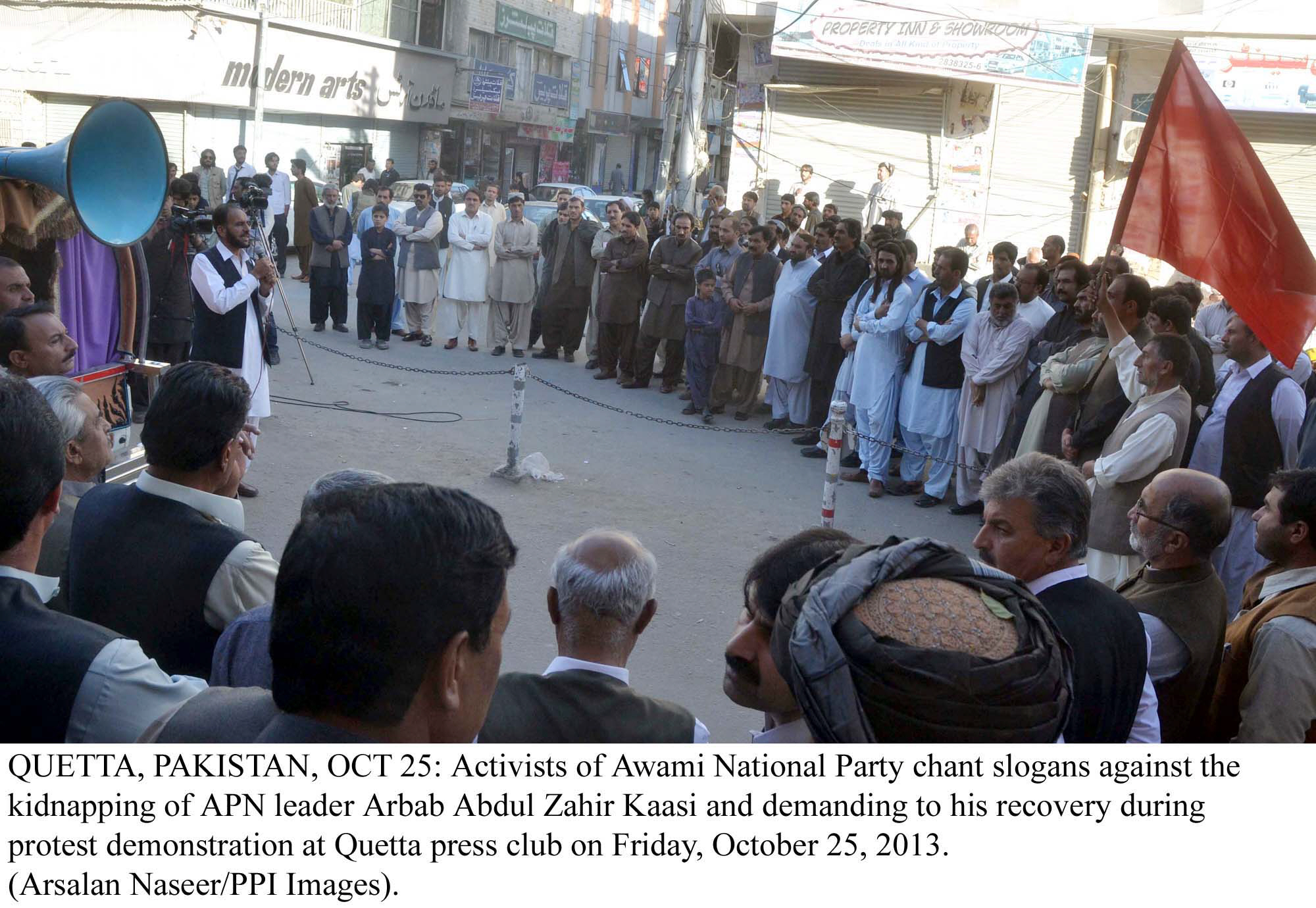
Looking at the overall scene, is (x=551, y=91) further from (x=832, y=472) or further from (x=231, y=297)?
(x=832, y=472)

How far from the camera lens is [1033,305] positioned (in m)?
8.29

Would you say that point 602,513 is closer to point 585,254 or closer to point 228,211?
point 228,211

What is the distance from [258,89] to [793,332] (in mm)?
18142

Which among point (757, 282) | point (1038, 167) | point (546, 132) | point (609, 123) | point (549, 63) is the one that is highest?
point (549, 63)

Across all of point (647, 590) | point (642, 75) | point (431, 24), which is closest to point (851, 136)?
point (431, 24)

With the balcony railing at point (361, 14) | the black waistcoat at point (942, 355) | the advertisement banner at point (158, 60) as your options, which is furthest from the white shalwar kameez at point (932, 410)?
the balcony railing at point (361, 14)

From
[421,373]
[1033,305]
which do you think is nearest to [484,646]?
[1033,305]

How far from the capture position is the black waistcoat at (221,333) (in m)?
7.30

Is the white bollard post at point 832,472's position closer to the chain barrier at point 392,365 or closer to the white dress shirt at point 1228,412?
the white dress shirt at point 1228,412

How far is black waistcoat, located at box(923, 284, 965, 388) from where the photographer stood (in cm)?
874

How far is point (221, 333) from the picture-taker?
24.0 feet

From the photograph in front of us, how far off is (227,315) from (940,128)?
14314 millimetres

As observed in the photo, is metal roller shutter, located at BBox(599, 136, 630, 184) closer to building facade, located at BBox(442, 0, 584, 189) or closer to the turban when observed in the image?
building facade, located at BBox(442, 0, 584, 189)

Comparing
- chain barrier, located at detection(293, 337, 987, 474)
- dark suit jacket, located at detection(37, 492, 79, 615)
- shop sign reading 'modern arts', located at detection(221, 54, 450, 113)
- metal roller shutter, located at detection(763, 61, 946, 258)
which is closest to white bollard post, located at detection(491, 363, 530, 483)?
chain barrier, located at detection(293, 337, 987, 474)
